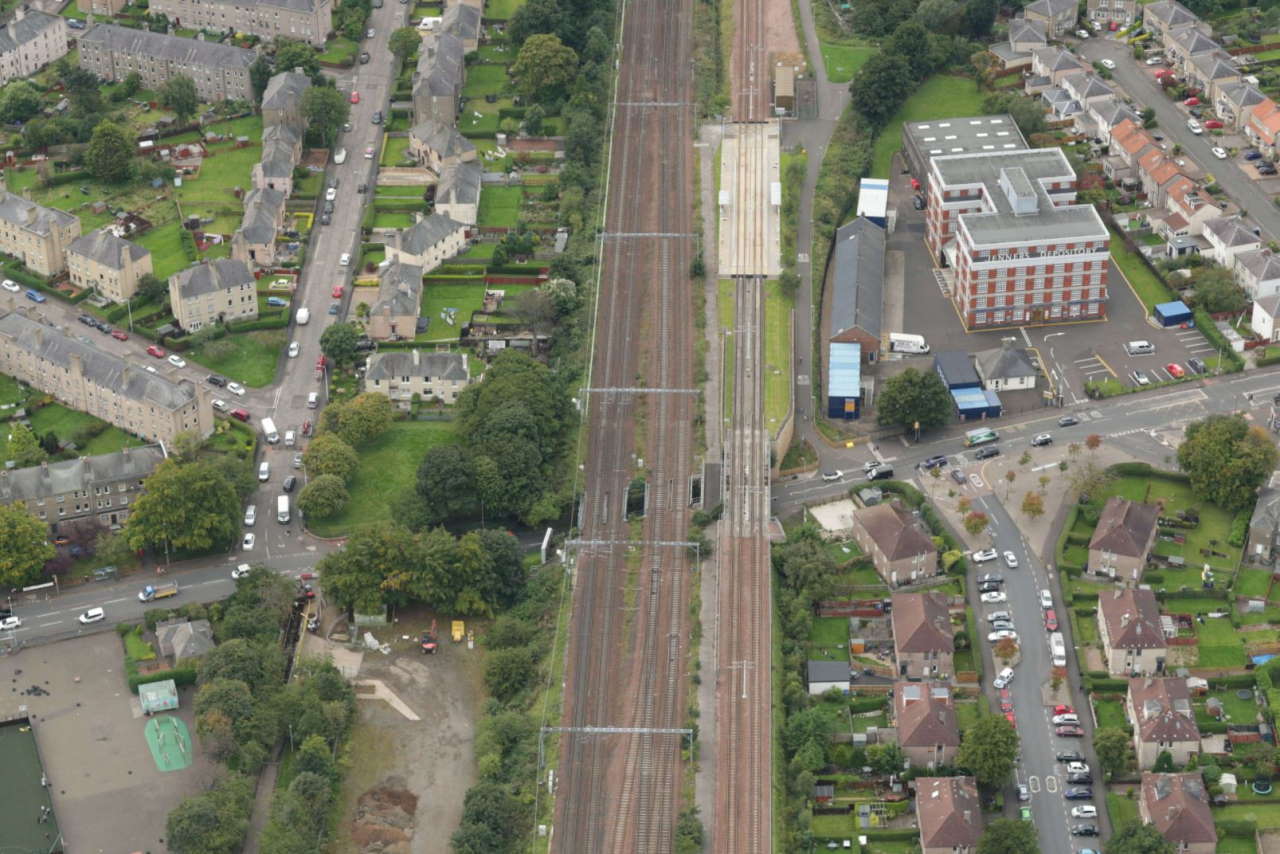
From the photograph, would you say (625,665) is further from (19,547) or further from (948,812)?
(19,547)

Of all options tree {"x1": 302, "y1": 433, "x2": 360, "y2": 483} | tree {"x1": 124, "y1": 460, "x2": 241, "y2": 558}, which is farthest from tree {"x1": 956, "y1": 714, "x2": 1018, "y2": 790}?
tree {"x1": 124, "y1": 460, "x2": 241, "y2": 558}

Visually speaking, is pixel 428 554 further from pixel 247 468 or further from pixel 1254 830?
pixel 1254 830

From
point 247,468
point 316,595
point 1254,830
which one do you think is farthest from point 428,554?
point 1254,830

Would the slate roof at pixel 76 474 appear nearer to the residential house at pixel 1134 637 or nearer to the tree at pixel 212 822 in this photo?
the tree at pixel 212 822

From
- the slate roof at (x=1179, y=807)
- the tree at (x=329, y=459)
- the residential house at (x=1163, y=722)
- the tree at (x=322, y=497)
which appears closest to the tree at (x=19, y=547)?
the tree at (x=322, y=497)

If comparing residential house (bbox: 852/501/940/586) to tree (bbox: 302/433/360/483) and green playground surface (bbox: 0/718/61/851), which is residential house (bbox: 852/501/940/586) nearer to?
tree (bbox: 302/433/360/483)
